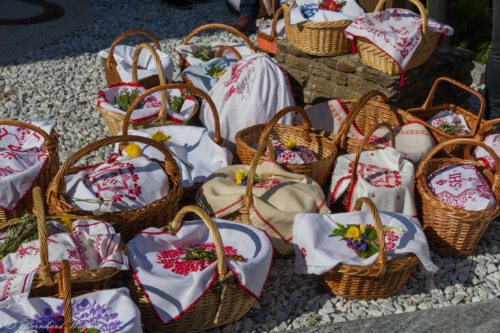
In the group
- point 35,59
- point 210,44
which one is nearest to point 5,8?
point 35,59

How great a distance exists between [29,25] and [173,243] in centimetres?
449

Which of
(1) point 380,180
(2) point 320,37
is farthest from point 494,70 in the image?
(1) point 380,180

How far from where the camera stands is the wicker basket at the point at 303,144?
3.60 metres

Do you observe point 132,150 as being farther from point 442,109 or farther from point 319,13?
point 442,109

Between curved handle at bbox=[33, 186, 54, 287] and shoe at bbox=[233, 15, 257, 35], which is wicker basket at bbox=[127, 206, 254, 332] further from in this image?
shoe at bbox=[233, 15, 257, 35]

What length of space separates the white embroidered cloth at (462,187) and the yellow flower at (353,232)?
574mm

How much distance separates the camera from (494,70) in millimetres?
4520

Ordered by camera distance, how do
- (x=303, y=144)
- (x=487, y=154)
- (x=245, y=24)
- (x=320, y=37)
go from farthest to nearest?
(x=245, y=24)
(x=320, y=37)
(x=303, y=144)
(x=487, y=154)

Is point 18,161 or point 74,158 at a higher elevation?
point 74,158

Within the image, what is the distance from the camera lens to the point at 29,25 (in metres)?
6.65

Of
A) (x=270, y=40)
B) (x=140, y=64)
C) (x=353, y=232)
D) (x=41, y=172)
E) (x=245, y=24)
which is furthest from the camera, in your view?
(x=245, y=24)

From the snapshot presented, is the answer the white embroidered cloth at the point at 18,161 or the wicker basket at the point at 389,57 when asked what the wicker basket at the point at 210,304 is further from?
the wicker basket at the point at 389,57

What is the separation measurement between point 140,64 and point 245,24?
2057 mm

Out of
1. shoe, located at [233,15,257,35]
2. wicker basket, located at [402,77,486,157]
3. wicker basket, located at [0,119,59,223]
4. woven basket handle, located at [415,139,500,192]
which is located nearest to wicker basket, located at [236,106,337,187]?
woven basket handle, located at [415,139,500,192]
